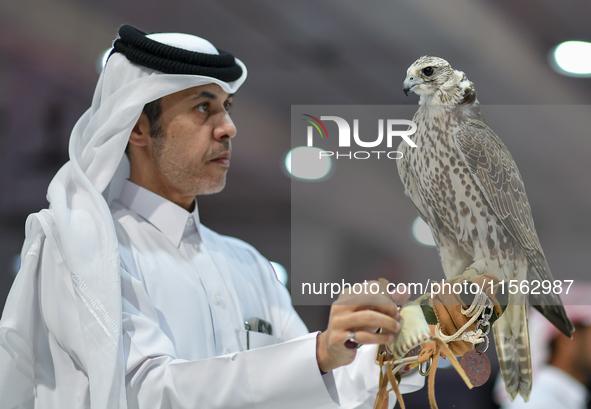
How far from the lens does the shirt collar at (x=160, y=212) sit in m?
1.67

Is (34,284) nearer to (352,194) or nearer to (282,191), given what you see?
(352,194)

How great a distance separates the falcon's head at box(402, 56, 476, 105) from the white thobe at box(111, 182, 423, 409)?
591 mm

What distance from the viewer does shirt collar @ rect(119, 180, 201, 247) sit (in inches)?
65.6

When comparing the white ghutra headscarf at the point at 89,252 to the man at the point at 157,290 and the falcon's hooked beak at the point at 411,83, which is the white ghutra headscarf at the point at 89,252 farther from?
the falcon's hooked beak at the point at 411,83

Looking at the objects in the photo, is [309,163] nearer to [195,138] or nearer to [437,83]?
[437,83]

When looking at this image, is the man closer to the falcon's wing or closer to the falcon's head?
the falcon's wing

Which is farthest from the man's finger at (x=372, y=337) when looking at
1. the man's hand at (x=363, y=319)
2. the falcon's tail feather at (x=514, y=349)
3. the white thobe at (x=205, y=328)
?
the falcon's tail feather at (x=514, y=349)

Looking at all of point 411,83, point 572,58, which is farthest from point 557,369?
point 411,83

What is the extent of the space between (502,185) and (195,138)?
3.15 feet

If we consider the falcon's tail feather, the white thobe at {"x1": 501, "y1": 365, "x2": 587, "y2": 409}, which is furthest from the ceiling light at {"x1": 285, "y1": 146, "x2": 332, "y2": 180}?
the white thobe at {"x1": 501, "y1": 365, "x2": 587, "y2": 409}

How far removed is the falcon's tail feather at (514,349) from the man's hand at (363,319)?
0.26 m

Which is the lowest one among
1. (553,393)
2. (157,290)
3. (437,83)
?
(553,393)

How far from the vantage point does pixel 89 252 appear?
50.4 inches

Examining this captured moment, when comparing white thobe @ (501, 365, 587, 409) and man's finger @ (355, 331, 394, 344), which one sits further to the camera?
white thobe @ (501, 365, 587, 409)
